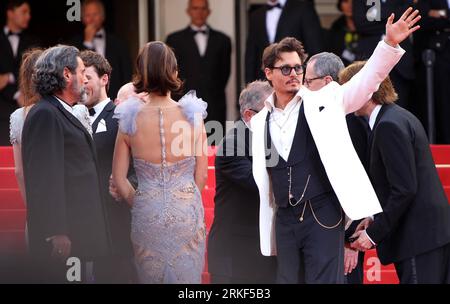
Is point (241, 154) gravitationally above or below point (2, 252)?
above

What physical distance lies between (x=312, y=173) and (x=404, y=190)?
0.58 m

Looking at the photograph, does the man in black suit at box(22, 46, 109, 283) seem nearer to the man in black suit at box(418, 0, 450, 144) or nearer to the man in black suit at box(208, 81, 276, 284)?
the man in black suit at box(208, 81, 276, 284)

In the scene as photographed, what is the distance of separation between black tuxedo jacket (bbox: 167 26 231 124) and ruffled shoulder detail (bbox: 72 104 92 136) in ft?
16.8

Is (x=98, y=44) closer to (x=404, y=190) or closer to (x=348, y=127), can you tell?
(x=348, y=127)

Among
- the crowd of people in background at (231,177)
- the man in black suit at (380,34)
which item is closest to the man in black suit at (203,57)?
the man in black suit at (380,34)

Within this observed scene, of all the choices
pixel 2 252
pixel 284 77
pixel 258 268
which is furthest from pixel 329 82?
pixel 2 252

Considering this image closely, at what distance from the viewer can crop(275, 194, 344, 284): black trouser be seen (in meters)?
6.43

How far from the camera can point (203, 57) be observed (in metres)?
12.2

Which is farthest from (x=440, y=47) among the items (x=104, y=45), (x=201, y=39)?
(x=104, y=45)

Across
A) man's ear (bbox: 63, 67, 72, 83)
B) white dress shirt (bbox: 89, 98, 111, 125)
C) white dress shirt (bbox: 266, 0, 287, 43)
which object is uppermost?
white dress shirt (bbox: 266, 0, 287, 43)

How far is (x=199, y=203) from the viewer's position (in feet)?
21.8

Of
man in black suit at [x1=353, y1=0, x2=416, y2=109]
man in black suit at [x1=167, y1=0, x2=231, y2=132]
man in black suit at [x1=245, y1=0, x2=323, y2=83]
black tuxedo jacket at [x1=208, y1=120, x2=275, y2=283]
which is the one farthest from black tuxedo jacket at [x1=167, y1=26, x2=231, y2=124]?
black tuxedo jacket at [x1=208, y1=120, x2=275, y2=283]

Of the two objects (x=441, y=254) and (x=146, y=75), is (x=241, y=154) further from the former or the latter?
(x=441, y=254)

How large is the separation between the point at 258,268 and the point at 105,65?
1.62 metres
